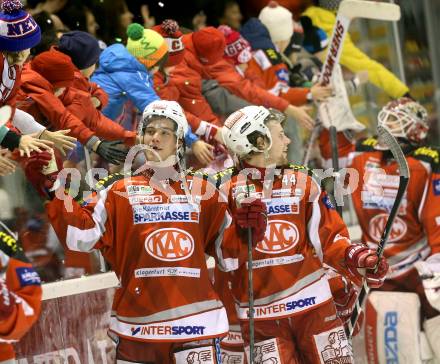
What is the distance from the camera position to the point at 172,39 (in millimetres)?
6805

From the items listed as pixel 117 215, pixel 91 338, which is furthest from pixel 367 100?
pixel 117 215

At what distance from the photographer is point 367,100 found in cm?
838

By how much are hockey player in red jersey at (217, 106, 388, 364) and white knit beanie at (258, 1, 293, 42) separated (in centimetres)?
234

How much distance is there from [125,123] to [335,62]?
1.52 meters

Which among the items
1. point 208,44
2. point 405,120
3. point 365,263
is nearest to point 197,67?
point 208,44

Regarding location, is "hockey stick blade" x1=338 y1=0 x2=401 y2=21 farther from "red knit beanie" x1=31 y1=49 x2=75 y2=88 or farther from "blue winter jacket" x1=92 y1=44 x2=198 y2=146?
"red knit beanie" x1=31 y1=49 x2=75 y2=88

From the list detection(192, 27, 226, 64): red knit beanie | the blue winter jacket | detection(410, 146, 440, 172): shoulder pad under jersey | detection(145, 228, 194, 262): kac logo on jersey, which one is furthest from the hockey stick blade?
detection(145, 228, 194, 262): kac logo on jersey

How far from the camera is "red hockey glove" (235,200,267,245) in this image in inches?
209

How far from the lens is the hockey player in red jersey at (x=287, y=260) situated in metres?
5.56

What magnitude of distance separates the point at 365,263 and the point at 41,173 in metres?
1.54

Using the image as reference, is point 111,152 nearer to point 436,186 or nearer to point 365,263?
point 365,263

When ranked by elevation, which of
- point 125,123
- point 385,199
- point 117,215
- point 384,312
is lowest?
point 384,312

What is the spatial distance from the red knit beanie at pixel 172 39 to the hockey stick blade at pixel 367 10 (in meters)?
1.08

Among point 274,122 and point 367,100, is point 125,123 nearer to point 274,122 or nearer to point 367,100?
point 274,122
